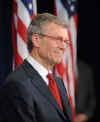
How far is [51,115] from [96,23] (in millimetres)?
3088

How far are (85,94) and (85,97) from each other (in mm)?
34

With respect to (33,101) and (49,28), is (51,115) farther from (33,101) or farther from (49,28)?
(49,28)

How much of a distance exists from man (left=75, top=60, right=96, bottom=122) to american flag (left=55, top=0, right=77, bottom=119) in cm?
15

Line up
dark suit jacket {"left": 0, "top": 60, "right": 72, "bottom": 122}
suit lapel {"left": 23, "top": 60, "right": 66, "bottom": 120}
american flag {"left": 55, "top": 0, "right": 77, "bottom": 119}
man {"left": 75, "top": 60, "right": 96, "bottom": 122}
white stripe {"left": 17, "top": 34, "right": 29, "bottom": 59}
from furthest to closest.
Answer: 1. man {"left": 75, "top": 60, "right": 96, "bottom": 122}
2. american flag {"left": 55, "top": 0, "right": 77, "bottom": 119}
3. white stripe {"left": 17, "top": 34, "right": 29, "bottom": 59}
4. suit lapel {"left": 23, "top": 60, "right": 66, "bottom": 120}
5. dark suit jacket {"left": 0, "top": 60, "right": 72, "bottom": 122}

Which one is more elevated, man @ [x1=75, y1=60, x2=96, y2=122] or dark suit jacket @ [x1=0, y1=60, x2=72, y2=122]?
dark suit jacket @ [x1=0, y1=60, x2=72, y2=122]

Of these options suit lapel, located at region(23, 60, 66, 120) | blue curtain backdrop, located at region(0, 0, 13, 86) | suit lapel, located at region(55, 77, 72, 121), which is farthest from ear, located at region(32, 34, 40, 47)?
blue curtain backdrop, located at region(0, 0, 13, 86)

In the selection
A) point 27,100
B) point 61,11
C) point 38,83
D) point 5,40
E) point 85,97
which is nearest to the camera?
point 27,100

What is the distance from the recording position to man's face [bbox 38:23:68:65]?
210 centimetres

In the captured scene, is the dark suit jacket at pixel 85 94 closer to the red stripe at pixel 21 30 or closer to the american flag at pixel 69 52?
the american flag at pixel 69 52

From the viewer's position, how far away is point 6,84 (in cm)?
189

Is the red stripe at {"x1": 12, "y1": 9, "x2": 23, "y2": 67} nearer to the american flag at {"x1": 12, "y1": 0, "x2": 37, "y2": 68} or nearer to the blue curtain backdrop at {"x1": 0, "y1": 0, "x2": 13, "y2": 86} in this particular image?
the american flag at {"x1": 12, "y1": 0, "x2": 37, "y2": 68}

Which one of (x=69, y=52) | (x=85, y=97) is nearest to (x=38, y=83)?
(x=69, y=52)

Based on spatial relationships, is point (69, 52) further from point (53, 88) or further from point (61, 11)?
point (53, 88)

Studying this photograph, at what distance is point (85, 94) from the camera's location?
3920mm
